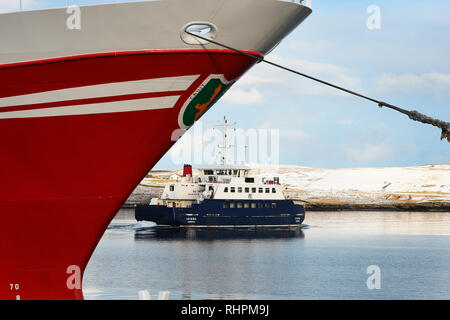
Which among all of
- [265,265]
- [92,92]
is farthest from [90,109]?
[265,265]

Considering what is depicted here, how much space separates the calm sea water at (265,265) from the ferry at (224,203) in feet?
3.30

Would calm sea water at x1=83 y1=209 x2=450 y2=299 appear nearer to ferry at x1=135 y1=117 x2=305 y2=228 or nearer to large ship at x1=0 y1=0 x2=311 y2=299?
ferry at x1=135 y1=117 x2=305 y2=228

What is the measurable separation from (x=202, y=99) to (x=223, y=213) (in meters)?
36.8

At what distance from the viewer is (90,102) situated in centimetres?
950

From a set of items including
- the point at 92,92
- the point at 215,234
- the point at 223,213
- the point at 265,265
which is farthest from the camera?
the point at 223,213

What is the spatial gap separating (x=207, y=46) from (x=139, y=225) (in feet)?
156

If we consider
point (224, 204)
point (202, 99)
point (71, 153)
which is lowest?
point (224, 204)

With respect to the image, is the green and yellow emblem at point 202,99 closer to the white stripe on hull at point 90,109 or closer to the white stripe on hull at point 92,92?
the white stripe on hull at point 92,92

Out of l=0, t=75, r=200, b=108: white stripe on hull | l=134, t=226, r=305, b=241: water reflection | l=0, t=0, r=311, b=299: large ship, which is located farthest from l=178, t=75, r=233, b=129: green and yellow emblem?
l=134, t=226, r=305, b=241: water reflection

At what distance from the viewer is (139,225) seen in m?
55.9

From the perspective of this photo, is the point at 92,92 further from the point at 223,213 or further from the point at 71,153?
the point at 223,213

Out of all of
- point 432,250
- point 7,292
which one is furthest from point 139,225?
point 7,292

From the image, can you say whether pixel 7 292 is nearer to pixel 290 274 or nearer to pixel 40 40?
pixel 40 40

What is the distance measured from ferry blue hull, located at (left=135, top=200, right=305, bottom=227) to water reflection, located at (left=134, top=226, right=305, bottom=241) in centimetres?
73
